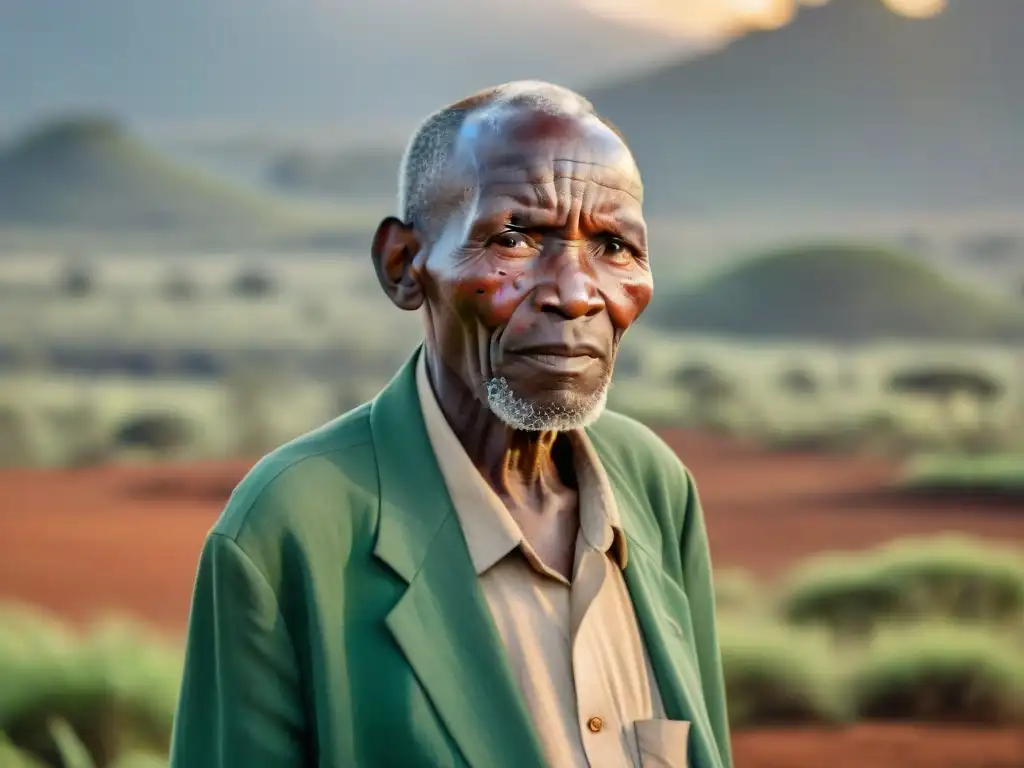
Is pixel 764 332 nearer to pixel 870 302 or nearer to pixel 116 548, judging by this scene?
pixel 870 302

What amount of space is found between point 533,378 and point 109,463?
191 inches

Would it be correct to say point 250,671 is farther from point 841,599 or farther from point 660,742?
point 841,599

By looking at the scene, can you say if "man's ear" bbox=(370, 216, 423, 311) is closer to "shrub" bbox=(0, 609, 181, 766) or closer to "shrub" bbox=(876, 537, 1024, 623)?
"shrub" bbox=(0, 609, 181, 766)

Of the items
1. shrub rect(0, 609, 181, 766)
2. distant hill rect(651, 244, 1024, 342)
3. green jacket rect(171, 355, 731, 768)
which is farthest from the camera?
distant hill rect(651, 244, 1024, 342)

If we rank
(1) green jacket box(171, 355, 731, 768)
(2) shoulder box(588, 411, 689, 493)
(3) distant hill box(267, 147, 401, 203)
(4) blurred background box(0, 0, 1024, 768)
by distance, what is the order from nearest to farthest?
(1) green jacket box(171, 355, 731, 768) → (2) shoulder box(588, 411, 689, 493) → (4) blurred background box(0, 0, 1024, 768) → (3) distant hill box(267, 147, 401, 203)

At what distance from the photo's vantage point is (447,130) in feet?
3.85

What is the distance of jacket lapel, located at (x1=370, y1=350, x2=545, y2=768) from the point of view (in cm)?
110

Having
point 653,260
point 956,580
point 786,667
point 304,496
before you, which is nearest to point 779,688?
point 786,667

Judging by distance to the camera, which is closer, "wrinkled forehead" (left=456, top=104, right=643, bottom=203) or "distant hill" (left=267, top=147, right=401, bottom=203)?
"wrinkled forehead" (left=456, top=104, right=643, bottom=203)

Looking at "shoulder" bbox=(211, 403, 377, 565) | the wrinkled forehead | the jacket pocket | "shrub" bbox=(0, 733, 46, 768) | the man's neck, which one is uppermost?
the wrinkled forehead

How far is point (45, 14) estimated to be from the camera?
19.5 ft

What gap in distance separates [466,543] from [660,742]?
244 mm

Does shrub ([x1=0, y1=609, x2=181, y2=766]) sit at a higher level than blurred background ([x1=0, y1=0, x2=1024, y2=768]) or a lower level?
lower

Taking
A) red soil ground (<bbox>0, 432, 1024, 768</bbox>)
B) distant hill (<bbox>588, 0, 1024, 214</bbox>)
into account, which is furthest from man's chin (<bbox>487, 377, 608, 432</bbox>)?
distant hill (<bbox>588, 0, 1024, 214</bbox>)
